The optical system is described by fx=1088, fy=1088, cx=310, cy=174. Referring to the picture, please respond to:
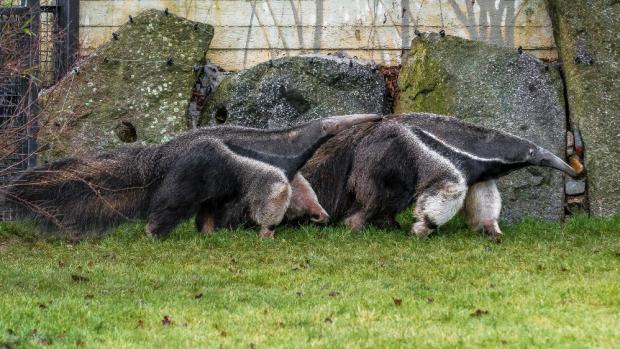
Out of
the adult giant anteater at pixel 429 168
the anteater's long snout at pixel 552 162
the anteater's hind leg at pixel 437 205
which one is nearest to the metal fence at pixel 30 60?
the adult giant anteater at pixel 429 168

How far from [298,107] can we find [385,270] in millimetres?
5019

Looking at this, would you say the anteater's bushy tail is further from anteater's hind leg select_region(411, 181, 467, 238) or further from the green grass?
anteater's hind leg select_region(411, 181, 467, 238)

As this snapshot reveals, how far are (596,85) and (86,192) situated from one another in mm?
6685

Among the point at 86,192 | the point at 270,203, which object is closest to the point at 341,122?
the point at 270,203

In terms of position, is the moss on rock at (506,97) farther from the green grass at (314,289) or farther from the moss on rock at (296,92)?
the green grass at (314,289)

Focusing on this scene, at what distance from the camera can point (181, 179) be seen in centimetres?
1212

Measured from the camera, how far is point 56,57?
14.3 meters

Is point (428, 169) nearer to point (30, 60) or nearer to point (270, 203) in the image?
point (270, 203)

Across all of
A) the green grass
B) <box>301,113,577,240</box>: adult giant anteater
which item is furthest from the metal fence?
<box>301,113,577,240</box>: adult giant anteater

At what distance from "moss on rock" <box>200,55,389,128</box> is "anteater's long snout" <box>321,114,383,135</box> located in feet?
5.39

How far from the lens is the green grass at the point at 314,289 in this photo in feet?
23.7

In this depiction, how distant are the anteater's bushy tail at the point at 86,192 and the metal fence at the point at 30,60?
301 mm

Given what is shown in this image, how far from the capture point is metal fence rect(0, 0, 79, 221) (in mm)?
10789

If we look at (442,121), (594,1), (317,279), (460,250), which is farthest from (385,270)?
(594,1)
